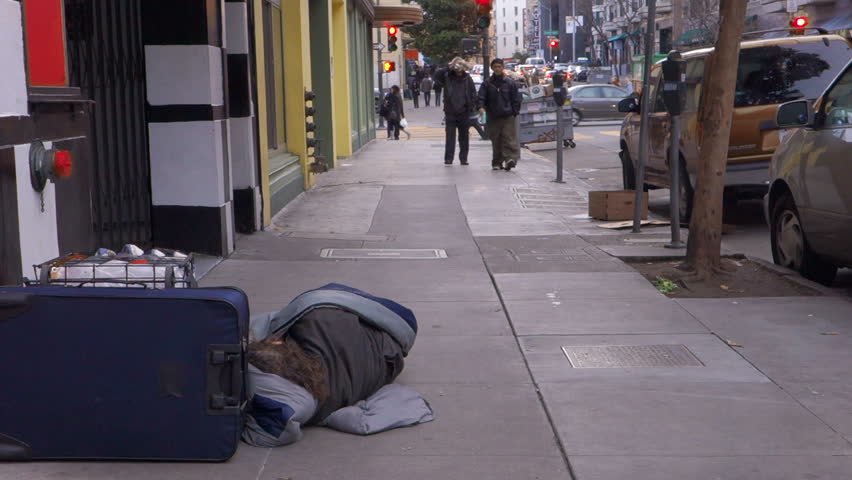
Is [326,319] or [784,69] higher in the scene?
[784,69]

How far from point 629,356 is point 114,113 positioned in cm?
501

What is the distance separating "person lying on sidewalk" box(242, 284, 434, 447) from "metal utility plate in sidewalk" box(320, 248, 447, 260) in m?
4.23

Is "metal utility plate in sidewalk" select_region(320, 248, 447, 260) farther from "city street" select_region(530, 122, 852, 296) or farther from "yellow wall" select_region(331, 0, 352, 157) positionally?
"yellow wall" select_region(331, 0, 352, 157)

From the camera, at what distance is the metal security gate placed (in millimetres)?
8797

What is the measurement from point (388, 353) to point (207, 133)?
441cm

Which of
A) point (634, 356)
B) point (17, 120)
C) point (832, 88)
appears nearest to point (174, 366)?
point (17, 120)

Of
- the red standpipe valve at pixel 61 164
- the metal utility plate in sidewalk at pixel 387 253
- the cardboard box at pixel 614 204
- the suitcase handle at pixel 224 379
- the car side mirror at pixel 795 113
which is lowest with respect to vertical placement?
→ the metal utility plate in sidewalk at pixel 387 253

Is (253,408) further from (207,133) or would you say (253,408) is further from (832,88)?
(832,88)

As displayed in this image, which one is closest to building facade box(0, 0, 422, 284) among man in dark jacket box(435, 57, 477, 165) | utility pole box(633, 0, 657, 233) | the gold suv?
utility pole box(633, 0, 657, 233)

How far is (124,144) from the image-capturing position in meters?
9.46

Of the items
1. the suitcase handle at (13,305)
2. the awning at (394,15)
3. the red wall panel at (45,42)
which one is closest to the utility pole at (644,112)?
the red wall panel at (45,42)

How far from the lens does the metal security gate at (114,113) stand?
8.80m

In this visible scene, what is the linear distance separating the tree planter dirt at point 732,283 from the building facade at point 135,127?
152 inches

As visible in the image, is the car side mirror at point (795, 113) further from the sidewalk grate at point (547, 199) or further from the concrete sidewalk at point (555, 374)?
the sidewalk grate at point (547, 199)
